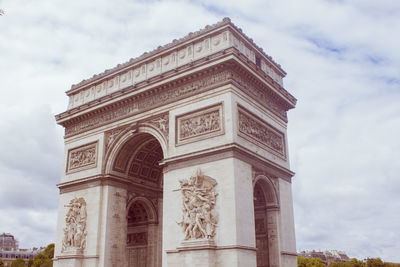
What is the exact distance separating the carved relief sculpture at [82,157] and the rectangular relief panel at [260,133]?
885 centimetres

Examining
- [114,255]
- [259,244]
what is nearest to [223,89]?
[259,244]

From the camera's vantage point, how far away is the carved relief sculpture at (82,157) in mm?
23406

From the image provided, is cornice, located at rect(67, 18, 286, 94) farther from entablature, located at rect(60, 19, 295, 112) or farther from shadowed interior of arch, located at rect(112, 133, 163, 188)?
shadowed interior of arch, located at rect(112, 133, 163, 188)

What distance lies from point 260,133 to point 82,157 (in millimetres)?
10259

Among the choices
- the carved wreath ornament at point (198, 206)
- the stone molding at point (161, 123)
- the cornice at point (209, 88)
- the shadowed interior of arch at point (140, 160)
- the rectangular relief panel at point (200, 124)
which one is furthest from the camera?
the shadowed interior of arch at point (140, 160)

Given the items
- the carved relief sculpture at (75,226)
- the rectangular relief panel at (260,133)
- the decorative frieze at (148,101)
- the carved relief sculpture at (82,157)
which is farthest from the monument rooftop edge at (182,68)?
the carved relief sculpture at (75,226)

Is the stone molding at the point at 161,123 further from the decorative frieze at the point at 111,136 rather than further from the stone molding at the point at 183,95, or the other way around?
the decorative frieze at the point at 111,136

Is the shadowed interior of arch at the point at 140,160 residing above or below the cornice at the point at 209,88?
below

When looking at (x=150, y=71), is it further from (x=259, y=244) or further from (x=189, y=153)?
(x=259, y=244)

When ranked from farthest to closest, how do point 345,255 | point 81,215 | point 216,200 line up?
1. point 345,255
2. point 81,215
3. point 216,200

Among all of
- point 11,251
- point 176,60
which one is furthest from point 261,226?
point 11,251

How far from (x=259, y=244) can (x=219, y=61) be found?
897 cm

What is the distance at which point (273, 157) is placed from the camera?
69.5 ft

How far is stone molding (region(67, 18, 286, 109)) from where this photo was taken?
66.1ft
